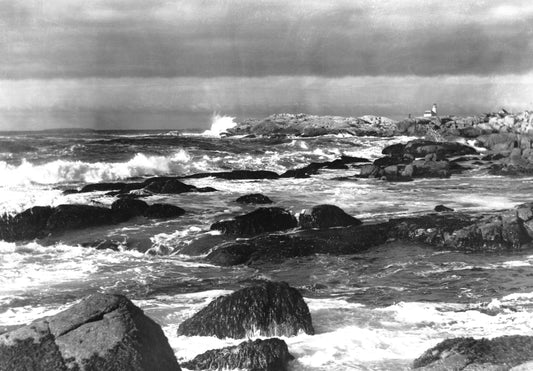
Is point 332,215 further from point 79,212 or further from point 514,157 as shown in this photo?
point 514,157

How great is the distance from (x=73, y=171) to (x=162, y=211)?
17.9 metres

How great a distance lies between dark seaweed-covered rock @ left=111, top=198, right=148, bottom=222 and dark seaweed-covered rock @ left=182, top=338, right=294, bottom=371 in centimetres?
1252

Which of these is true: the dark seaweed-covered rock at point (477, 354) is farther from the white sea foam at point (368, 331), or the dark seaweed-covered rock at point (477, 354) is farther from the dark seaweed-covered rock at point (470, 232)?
the dark seaweed-covered rock at point (470, 232)

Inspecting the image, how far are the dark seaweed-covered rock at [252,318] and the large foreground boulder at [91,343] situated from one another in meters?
1.85

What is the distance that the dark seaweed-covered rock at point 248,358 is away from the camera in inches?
301

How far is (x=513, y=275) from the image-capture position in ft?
41.8

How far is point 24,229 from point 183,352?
11.5 meters

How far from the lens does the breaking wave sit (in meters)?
35.0

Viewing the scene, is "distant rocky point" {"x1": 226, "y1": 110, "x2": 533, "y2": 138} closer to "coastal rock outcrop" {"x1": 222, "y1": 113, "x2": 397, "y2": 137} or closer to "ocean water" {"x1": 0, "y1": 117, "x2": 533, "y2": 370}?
"coastal rock outcrop" {"x1": 222, "y1": 113, "x2": 397, "y2": 137}

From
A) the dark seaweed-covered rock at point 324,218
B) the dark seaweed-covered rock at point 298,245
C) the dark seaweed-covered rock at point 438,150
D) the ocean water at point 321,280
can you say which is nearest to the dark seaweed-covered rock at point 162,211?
the ocean water at point 321,280

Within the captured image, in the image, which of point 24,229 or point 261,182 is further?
point 261,182

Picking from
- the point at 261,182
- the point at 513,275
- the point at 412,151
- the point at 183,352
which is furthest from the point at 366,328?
the point at 412,151

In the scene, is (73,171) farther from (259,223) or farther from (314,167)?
(259,223)

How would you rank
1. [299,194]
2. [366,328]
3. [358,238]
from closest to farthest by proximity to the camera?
[366,328] < [358,238] < [299,194]
